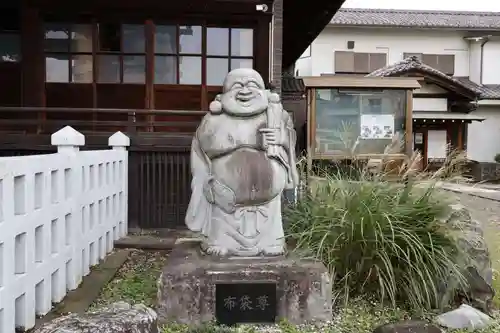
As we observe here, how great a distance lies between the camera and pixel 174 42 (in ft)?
28.8

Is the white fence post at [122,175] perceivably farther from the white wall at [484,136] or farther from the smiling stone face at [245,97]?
the white wall at [484,136]

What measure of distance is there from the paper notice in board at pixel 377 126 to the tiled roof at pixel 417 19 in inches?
463

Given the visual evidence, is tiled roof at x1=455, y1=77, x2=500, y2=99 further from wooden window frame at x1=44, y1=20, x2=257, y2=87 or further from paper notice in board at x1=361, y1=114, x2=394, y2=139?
wooden window frame at x1=44, y1=20, x2=257, y2=87

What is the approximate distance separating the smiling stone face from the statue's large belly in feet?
0.93

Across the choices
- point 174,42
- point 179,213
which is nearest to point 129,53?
point 174,42

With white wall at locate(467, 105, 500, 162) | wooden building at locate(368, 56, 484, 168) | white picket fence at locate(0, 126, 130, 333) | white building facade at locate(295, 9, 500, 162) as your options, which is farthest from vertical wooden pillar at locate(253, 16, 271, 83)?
white wall at locate(467, 105, 500, 162)

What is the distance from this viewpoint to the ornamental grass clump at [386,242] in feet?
12.2

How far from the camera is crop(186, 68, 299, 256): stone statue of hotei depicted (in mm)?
3652

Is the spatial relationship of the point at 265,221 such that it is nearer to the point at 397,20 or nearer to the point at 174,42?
the point at 174,42

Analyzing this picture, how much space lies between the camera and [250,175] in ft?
12.0

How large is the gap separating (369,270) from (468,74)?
20.9m

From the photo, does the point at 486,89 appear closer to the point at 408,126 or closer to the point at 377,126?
the point at 408,126

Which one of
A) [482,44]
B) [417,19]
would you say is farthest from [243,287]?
[417,19]

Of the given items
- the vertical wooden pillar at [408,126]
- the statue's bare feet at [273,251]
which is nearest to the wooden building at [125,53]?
the vertical wooden pillar at [408,126]
